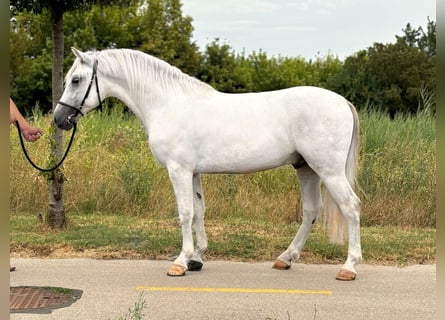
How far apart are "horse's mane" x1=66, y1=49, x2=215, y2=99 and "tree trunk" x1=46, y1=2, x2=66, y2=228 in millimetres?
1735

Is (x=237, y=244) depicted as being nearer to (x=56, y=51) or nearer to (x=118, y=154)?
(x=56, y=51)

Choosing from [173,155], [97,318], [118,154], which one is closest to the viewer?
[97,318]

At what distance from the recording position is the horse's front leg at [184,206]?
5.94 metres

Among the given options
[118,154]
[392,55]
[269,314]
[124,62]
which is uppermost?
[392,55]

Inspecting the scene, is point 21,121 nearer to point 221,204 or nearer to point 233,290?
point 233,290

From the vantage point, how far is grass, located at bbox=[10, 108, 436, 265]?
22.8ft

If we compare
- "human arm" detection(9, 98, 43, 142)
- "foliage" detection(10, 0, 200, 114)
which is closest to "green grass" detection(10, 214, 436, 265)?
"human arm" detection(9, 98, 43, 142)

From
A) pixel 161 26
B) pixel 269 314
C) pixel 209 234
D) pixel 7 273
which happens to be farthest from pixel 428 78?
pixel 7 273

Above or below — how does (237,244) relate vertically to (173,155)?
below

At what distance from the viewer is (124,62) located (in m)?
6.23

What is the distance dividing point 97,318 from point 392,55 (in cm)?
3202

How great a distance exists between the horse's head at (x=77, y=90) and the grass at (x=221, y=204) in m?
1.64

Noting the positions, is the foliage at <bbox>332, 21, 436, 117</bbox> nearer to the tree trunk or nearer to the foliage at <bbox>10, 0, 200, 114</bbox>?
the foliage at <bbox>10, 0, 200, 114</bbox>

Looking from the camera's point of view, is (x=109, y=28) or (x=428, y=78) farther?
(x=109, y=28)
